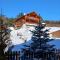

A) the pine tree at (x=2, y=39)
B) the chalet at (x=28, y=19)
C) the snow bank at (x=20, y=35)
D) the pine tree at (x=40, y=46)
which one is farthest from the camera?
the chalet at (x=28, y=19)

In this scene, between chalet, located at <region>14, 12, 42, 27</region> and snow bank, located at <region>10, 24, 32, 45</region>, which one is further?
chalet, located at <region>14, 12, 42, 27</region>

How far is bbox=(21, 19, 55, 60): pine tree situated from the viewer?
18484 mm

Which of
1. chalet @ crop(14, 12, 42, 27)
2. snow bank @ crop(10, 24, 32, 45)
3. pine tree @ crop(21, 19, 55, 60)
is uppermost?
chalet @ crop(14, 12, 42, 27)

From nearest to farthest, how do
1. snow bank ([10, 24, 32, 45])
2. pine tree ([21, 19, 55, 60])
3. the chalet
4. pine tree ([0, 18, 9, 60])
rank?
pine tree ([0, 18, 9, 60]) < pine tree ([21, 19, 55, 60]) < snow bank ([10, 24, 32, 45]) < the chalet

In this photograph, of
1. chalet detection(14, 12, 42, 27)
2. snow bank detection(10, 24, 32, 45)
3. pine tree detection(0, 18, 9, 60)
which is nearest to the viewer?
pine tree detection(0, 18, 9, 60)

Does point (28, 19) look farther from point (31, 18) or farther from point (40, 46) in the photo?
point (40, 46)

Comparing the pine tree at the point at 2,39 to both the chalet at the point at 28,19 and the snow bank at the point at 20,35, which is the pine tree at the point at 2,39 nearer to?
the snow bank at the point at 20,35

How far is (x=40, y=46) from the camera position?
1872 centimetres

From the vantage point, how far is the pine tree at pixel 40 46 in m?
18.5

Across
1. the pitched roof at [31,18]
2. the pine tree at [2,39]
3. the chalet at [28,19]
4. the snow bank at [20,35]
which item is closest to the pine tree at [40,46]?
the pine tree at [2,39]

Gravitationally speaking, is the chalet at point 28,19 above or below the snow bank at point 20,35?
above

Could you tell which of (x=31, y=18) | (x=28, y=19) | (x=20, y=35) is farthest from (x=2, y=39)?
(x=31, y=18)

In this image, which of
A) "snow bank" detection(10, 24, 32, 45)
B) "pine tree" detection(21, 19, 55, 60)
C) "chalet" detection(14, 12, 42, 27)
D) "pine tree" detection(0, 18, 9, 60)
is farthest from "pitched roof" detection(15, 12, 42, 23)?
"pine tree" detection(21, 19, 55, 60)

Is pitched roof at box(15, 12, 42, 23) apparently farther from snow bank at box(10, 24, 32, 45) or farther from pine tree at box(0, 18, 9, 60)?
pine tree at box(0, 18, 9, 60)
